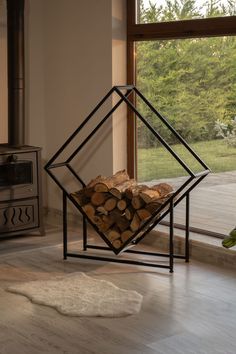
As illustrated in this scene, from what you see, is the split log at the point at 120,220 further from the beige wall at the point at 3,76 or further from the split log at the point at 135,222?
the beige wall at the point at 3,76

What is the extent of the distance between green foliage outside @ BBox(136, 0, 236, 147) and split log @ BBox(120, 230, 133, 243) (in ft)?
2.85

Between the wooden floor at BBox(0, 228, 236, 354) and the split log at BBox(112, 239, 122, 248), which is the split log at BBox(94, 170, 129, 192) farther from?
the wooden floor at BBox(0, 228, 236, 354)

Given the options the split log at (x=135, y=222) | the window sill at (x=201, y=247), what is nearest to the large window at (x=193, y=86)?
the window sill at (x=201, y=247)

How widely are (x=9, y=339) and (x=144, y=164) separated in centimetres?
216

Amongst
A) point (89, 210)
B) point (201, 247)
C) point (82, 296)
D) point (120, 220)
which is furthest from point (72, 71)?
point (82, 296)

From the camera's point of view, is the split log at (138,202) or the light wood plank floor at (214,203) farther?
the light wood plank floor at (214,203)

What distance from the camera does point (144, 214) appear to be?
4.04 m

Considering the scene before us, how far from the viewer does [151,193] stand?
4.07m

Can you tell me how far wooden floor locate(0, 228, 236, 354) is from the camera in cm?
298

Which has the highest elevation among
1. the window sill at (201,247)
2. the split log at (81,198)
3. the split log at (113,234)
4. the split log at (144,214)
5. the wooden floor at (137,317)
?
the split log at (81,198)

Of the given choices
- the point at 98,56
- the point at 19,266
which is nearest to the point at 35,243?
the point at 19,266

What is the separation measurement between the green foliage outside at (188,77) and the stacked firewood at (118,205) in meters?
0.60

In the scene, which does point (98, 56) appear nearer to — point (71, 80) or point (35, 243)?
point (71, 80)

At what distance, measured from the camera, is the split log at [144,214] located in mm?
4023
